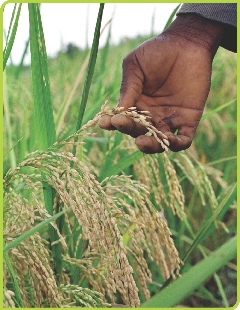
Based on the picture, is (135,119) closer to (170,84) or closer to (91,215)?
(91,215)

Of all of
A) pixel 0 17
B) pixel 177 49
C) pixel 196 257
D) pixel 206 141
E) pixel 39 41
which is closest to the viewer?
pixel 39 41

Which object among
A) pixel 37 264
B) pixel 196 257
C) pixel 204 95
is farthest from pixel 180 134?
pixel 196 257

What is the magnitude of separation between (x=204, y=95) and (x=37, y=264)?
97 centimetres

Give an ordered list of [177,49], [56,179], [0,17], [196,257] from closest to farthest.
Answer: [56,179] → [0,17] → [177,49] → [196,257]

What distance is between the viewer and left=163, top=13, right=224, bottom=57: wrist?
5.45ft

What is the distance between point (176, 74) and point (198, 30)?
0.20m

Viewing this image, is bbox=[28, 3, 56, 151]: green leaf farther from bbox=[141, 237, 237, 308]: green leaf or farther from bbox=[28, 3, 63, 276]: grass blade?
→ bbox=[141, 237, 237, 308]: green leaf

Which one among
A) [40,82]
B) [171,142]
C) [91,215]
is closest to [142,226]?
[91,215]

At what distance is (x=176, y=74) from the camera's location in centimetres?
165

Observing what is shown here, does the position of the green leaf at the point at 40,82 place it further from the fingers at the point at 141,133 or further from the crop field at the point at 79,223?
the fingers at the point at 141,133

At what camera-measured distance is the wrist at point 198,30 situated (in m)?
1.66

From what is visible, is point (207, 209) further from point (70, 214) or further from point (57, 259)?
point (57, 259)

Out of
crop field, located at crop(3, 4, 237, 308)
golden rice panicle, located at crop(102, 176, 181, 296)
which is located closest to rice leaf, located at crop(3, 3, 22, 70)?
crop field, located at crop(3, 4, 237, 308)

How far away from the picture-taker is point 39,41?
1.16 m
